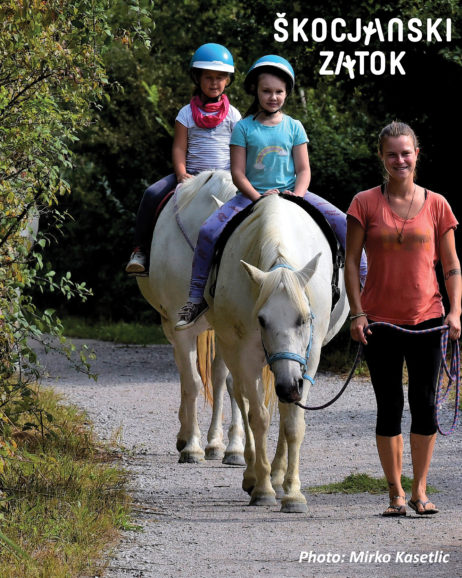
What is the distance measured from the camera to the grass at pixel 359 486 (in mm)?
7176

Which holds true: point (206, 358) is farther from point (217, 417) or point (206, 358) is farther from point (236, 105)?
point (236, 105)

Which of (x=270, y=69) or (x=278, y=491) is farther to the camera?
(x=270, y=69)

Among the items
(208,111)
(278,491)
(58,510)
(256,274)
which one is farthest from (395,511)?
(208,111)

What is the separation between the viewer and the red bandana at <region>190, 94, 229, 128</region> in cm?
870

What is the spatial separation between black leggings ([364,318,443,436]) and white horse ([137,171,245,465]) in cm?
210

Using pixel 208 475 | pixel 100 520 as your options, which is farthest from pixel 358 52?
pixel 100 520

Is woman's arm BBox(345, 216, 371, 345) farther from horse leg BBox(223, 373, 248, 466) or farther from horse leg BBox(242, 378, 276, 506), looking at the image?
horse leg BBox(223, 373, 248, 466)

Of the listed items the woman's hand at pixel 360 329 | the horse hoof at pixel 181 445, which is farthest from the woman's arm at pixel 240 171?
the horse hoof at pixel 181 445

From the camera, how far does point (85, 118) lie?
7.49 metres

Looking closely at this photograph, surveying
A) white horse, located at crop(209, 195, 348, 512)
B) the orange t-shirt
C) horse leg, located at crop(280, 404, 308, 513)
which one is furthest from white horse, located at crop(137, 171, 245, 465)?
the orange t-shirt

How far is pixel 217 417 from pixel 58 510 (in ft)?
9.22

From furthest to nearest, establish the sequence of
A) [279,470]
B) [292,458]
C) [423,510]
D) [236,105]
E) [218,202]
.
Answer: [236,105] < [218,202] < [279,470] < [292,458] < [423,510]

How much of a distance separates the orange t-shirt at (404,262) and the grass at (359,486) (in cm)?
134

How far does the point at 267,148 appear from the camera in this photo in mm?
7305
